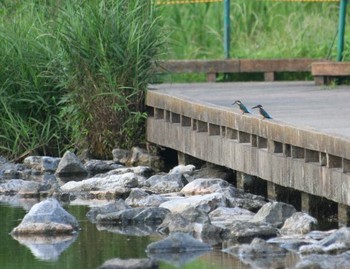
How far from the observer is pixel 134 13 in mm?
14008

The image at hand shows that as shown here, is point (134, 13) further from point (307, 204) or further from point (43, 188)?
point (307, 204)

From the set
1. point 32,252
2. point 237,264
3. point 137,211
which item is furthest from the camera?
point 137,211

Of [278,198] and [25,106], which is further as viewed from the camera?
[25,106]

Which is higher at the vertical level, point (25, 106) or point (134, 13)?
point (134, 13)

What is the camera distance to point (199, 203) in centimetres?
1046

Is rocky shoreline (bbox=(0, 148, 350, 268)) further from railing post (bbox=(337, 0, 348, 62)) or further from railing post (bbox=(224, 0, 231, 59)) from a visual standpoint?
railing post (bbox=(224, 0, 231, 59))

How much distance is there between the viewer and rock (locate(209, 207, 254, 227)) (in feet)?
33.1

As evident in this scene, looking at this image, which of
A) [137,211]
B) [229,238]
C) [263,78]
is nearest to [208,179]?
[137,211]

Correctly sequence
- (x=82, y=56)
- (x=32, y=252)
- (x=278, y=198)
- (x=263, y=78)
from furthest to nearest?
(x=263, y=78) < (x=82, y=56) < (x=278, y=198) < (x=32, y=252)

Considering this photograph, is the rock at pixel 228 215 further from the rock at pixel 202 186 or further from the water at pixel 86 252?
the rock at pixel 202 186

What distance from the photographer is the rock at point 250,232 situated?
935 cm

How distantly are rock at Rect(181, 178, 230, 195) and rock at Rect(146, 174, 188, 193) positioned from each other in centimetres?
20

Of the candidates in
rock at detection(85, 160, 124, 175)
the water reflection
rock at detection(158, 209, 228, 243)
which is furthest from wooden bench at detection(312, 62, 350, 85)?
A: the water reflection

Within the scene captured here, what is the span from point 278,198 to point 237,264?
268 centimetres
